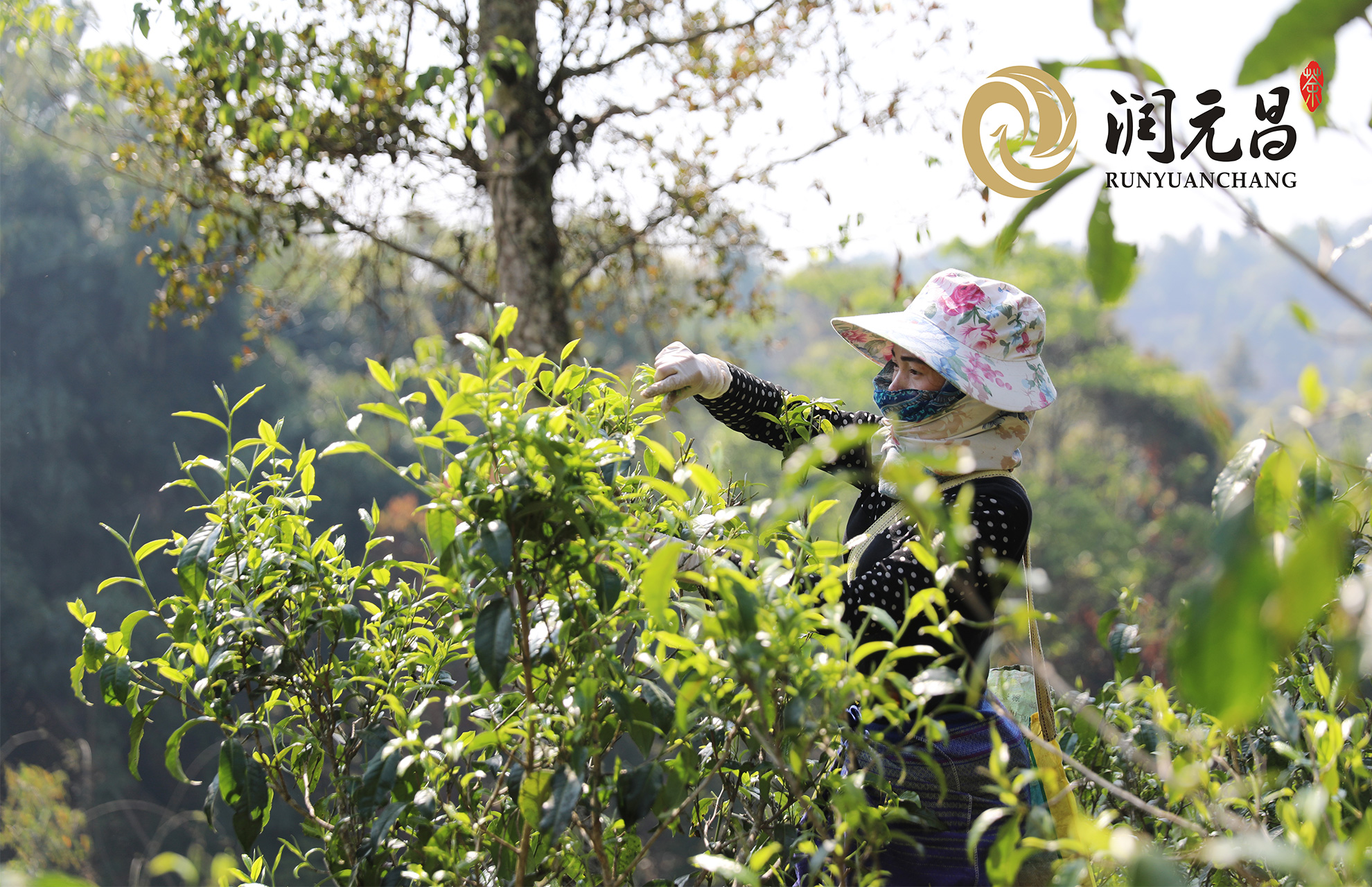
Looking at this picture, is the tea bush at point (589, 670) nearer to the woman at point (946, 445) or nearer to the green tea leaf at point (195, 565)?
the green tea leaf at point (195, 565)

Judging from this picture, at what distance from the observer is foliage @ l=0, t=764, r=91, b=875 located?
8.85m

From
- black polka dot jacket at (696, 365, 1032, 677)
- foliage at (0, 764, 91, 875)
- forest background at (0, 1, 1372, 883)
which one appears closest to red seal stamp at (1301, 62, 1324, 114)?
black polka dot jacket at (696, 365, 1032, 677)

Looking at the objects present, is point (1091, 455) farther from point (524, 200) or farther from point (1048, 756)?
point (1048, 756)

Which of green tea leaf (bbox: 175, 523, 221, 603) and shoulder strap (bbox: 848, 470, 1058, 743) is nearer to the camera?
green tea leaf (bbox: 175, 523, 221, 603)

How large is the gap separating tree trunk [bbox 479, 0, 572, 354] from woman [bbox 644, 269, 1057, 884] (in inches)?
64.5

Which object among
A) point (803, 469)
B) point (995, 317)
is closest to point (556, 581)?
point (803, 469)

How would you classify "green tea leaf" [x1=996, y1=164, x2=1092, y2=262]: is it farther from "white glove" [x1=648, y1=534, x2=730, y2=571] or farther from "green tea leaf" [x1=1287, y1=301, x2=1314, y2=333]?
"white glove" [x1=648, y1=534, x2=730, y2=571]

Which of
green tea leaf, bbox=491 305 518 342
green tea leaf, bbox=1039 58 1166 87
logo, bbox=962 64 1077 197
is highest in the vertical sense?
logo, bbox=962 64 1077 197

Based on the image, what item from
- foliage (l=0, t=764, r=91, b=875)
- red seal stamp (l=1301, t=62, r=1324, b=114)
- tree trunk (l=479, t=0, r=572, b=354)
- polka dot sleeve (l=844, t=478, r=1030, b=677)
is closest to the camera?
red seal stamp (l=1301, t=62, r=1324, b=114)

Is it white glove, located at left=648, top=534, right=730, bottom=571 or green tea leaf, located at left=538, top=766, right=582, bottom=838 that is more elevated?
white glove, located at left=648, top=534, right=730, bottom=571

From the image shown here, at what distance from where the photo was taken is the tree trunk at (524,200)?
10.4 feet

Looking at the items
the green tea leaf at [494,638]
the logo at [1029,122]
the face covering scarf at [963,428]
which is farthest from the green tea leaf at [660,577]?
the logo at [1029,122]

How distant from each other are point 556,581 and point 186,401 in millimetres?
19403

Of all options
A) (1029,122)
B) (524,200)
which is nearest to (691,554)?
(1029,122)
